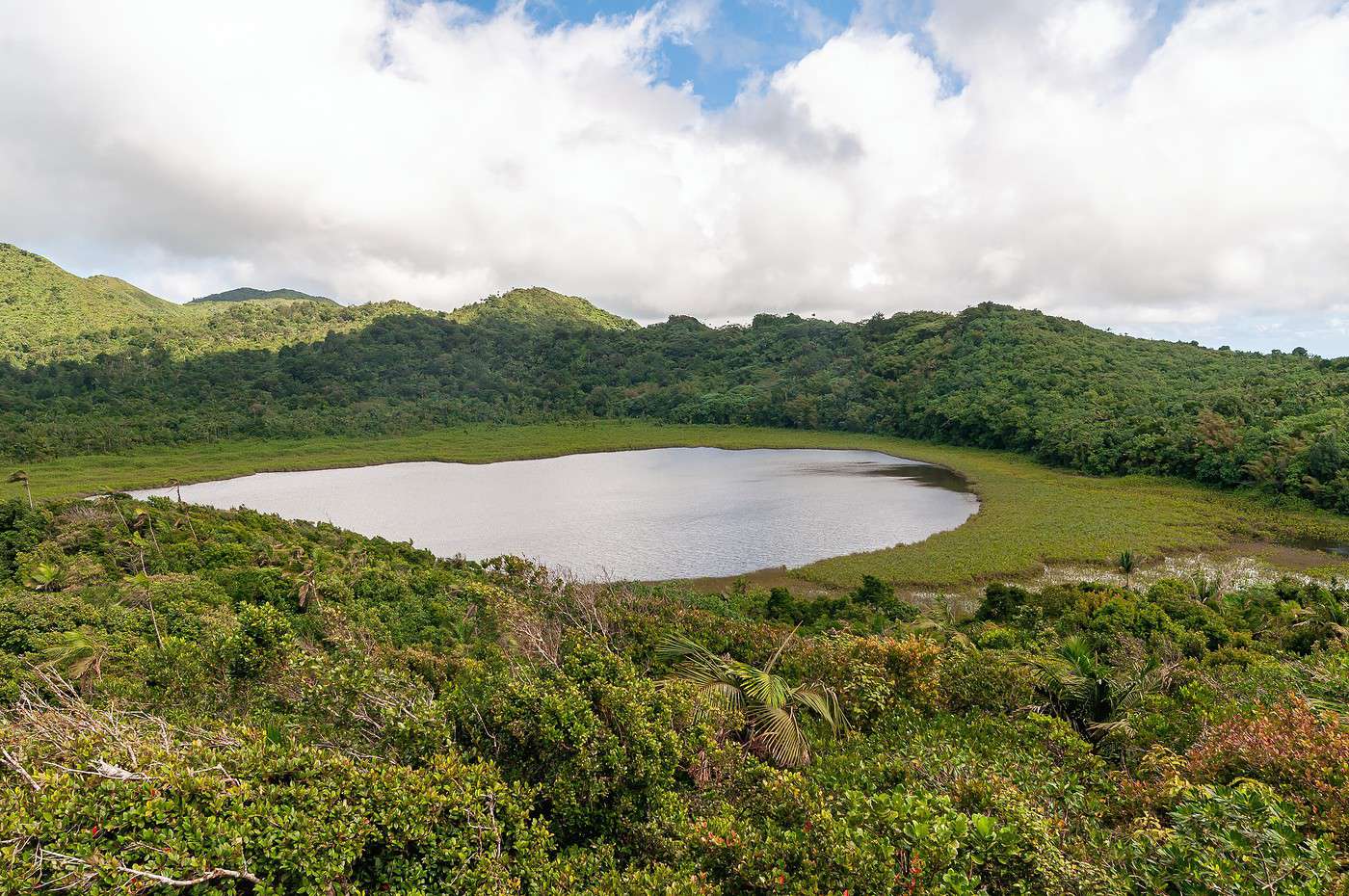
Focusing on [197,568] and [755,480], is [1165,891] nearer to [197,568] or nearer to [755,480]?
[197,568]

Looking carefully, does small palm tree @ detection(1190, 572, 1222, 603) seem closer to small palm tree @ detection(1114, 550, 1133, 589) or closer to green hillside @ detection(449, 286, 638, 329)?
small palm tree @ detection(1114, 550, 1133, 589)

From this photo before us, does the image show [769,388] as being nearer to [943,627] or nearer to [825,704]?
[943,627]

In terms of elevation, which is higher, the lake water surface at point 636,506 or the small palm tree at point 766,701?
the small palm tree at point 766,701

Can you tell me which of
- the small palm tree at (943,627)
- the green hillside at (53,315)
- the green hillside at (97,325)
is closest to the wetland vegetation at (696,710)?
the small palm tree at (943,627)

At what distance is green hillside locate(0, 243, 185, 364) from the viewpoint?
370ft

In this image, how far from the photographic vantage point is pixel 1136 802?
20.8 ft

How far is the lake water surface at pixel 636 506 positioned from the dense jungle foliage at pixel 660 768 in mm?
16058

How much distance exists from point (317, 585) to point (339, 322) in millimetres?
161691

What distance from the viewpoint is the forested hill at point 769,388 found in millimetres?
50156

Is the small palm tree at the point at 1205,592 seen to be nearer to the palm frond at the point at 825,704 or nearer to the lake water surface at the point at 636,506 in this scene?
the lake water surface at the point at 636,506

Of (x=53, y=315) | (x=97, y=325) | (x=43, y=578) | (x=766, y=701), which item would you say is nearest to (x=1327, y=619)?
(x=766, y=701)

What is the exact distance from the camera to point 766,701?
29.0ft

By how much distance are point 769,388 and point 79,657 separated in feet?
343

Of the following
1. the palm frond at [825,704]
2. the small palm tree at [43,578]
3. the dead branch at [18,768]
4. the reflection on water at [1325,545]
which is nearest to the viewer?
the dead branch at [18,768]
